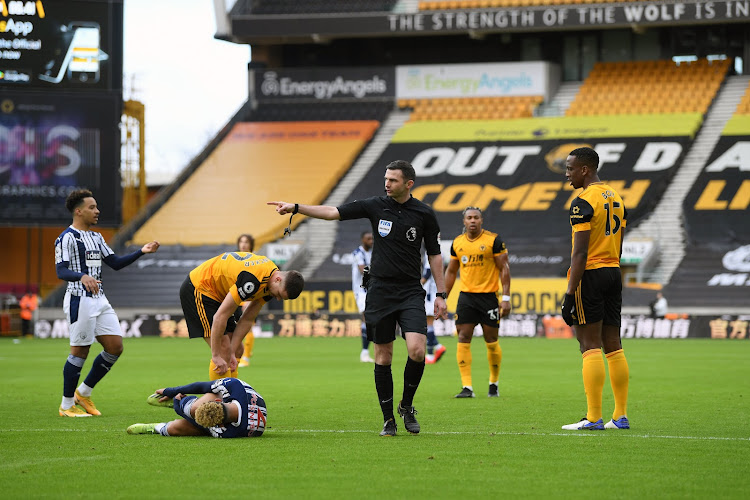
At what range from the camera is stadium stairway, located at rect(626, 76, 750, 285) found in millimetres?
35719

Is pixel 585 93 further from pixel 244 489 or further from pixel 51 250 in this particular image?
pixel 244 489

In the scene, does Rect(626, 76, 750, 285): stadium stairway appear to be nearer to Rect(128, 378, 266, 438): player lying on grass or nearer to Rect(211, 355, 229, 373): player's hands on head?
Rect(211, 355, 229, 373): player's hands on head

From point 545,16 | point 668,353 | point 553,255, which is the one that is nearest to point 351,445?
point 668,353

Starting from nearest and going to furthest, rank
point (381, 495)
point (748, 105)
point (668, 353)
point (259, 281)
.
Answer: point (381, 495), point (259, 281), point (668, 353), point (748, 105)

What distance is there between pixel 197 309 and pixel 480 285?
178 inches

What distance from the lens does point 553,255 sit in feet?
118

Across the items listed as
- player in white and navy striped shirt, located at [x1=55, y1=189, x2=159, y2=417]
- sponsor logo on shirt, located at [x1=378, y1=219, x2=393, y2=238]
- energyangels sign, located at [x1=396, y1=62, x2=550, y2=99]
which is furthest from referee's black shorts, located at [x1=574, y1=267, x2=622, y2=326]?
energyangels sign, located at [x1=396, y1=62, x2=550, y2=99]

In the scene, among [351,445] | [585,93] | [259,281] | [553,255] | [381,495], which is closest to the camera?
[381,495]

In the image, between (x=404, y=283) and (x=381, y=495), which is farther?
(x=404, y=283)

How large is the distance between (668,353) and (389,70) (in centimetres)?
2268

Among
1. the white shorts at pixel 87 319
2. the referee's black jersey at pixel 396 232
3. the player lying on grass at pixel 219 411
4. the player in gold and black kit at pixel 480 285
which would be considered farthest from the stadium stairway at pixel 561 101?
the player lying on grass at pixel 219 411

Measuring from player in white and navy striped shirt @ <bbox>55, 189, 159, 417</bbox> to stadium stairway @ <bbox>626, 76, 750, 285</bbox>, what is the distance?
2595cm

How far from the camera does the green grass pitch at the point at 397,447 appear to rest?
22.5ft

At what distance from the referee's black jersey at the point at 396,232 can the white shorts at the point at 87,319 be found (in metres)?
3.32
